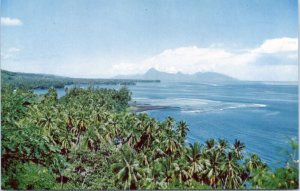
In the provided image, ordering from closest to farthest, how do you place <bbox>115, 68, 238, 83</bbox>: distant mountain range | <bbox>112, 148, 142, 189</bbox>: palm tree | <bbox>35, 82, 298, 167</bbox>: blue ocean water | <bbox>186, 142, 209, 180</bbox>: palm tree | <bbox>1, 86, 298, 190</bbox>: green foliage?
<bbox>1, 86, 298, 190</bbox>: green foliage → <bbox>35, 82, 298, 167</bbox>: blue ocean water → <bbox>112, 148, 142, 189</bbox>: palm tree → <bbox>115, 68, 238, 83</bbox>: distant mountain range → <bbox>186, 142, 209, 180</bbox>: palm tree

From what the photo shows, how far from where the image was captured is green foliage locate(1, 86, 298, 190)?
4320mm

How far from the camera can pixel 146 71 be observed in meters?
5.86

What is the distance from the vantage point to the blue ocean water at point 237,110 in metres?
5.08

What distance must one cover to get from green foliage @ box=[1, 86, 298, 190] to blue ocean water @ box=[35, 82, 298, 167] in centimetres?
21

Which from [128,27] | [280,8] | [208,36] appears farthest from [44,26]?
[280,8]

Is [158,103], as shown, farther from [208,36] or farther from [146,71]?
[208,36]

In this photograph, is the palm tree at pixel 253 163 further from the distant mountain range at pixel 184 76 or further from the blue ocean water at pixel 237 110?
the distant mountain range at pixel 184 76

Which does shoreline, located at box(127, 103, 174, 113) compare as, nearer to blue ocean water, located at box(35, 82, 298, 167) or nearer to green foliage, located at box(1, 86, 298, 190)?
blue ocean water, located at box(35, 82, 298, 167)

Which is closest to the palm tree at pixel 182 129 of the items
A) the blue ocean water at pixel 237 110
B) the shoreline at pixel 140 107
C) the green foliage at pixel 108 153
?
the green foliage at pixel 108 153

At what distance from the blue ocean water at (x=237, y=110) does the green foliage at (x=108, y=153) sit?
0.21 m

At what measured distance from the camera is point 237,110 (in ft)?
19.8

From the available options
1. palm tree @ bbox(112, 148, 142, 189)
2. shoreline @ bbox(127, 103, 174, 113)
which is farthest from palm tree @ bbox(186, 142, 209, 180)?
palm tree @ bbox(112, 148, 142, 189)

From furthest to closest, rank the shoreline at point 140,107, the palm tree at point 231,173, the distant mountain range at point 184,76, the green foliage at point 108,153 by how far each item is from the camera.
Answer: the palm tree at point 231,173 < the shoreline at point 140,107 < the distant mountain range at point 184,76 < the green foliage at point 108,153

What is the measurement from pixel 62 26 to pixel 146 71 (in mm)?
1355
